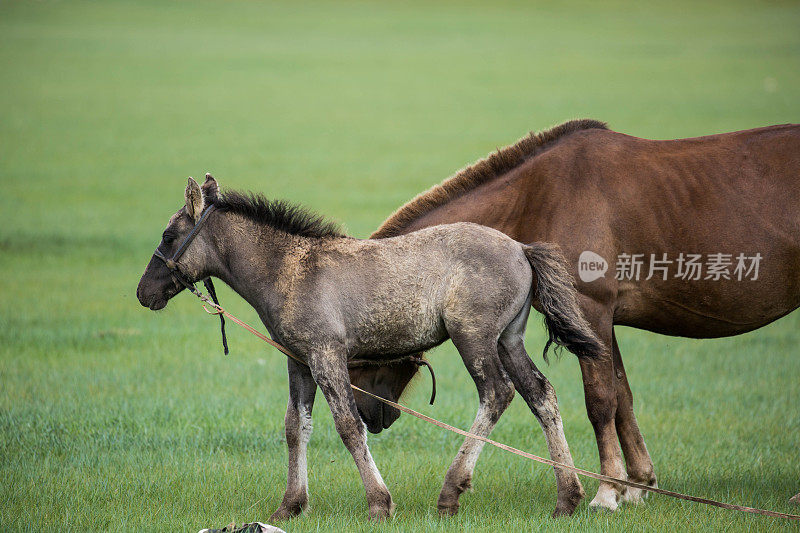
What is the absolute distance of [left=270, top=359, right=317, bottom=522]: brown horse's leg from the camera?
6.20 m

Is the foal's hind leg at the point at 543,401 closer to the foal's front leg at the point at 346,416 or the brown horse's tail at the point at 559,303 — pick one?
the brown horse's tail at the point at 559,303

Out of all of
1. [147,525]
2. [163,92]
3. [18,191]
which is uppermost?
[163,92]

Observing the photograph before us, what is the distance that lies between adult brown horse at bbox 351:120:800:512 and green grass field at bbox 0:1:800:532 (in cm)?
118

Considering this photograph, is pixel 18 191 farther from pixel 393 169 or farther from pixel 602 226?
pixel 602 226

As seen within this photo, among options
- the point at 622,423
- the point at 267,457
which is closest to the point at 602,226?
the point at 622,423

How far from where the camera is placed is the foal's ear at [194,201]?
5859 mm

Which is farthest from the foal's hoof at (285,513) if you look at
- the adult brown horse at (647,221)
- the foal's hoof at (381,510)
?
the adult brown horse at (647,221)

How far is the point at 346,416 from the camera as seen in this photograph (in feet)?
19.3

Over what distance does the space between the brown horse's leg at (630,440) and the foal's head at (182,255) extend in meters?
3.21

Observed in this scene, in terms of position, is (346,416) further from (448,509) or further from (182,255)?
(182,255)

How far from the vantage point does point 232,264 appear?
6113 mm

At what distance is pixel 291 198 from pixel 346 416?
16.9 m

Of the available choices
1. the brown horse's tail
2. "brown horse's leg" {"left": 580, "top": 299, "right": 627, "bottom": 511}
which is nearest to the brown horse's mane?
the brown horse's tail

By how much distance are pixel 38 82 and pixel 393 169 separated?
64.9 ft
